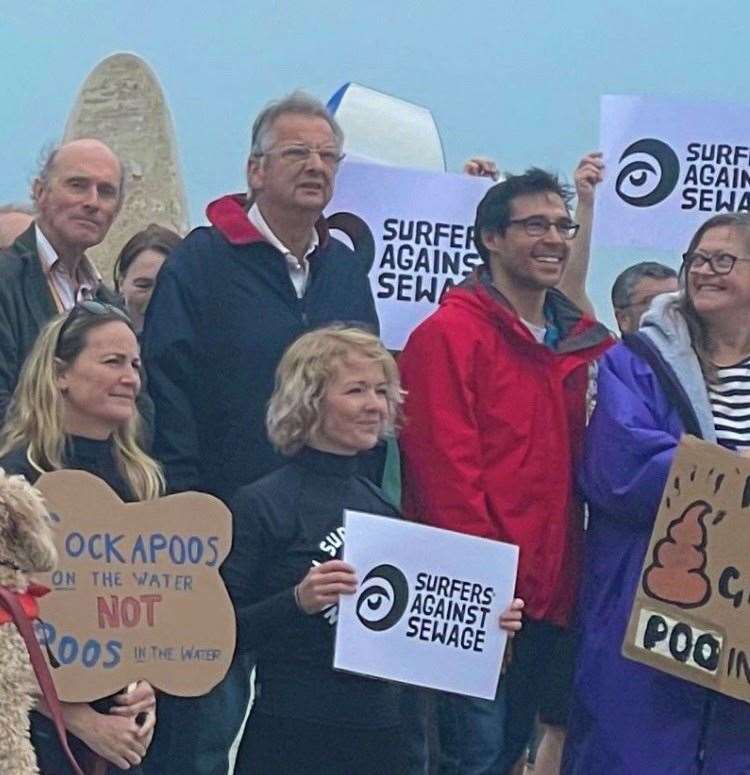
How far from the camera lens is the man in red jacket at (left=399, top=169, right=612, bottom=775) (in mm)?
5328

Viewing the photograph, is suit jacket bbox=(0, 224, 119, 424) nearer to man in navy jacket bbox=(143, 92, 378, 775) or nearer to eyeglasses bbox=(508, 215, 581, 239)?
man in navy jacket bbox=(143, 92, 378, 775)

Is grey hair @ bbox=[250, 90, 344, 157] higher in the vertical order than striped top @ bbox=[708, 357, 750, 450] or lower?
higher

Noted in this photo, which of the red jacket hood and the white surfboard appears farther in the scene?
the white surfboard

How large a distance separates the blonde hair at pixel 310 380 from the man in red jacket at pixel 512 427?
0.35 m

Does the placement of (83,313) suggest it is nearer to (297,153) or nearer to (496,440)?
(297,153)

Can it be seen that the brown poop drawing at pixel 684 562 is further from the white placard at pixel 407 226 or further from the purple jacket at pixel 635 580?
the white placard at pixel 407 226

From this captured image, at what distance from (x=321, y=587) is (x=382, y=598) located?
0.86 feet

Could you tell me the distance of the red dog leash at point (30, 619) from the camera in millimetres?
3258

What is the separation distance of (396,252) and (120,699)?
8.50 feet

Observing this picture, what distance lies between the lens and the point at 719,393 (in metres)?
5.30

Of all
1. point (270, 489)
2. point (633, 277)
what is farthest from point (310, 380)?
point (633, 277)

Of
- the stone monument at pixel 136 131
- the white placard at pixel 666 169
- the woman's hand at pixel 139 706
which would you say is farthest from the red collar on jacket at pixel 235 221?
the stone monument at pixel 136 131

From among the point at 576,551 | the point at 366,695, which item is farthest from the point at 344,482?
the point at 576,551

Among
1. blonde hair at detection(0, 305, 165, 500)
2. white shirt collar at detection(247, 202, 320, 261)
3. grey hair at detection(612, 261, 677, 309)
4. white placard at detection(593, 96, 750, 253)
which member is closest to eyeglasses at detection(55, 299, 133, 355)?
blonde hair at detection(0, 305, 165, 500)
